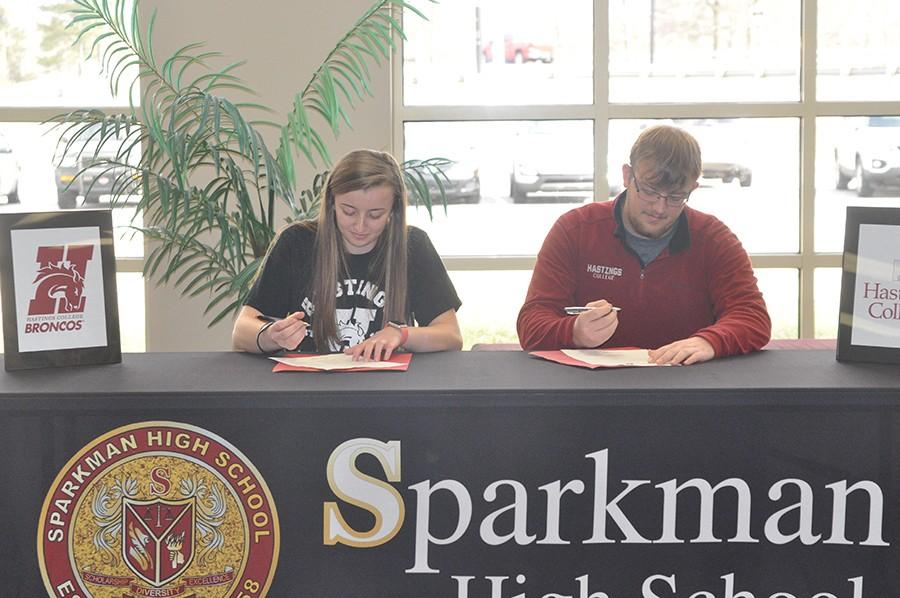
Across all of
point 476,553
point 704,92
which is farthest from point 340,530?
point 704,92

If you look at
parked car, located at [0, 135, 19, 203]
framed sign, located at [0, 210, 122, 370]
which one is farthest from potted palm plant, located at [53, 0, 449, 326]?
framed sign, located at [0, 210, 122, 370]

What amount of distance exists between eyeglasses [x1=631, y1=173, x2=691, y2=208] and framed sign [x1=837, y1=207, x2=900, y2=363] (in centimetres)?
38

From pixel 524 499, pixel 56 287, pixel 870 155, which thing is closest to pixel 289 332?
pixel 56 287

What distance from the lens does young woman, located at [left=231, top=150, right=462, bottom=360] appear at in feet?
7.37

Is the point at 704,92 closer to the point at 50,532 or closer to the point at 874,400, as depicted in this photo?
the point at 874,400

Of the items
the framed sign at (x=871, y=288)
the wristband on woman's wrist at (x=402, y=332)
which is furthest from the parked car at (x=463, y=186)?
the framed sign at (x=871, y=288)

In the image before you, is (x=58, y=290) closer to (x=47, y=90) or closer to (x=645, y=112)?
(x=47, y=90)

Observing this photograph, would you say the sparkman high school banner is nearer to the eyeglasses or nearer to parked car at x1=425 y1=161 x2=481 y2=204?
the eyeglasses

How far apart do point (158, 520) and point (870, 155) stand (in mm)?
3469

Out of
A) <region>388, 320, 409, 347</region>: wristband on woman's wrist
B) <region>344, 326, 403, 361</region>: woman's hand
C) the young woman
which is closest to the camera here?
<region>344, 326, 403, 361</region>: woman's hand

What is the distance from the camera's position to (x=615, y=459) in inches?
66.1

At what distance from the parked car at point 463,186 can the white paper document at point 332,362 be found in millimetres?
2105

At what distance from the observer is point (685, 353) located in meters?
1.96

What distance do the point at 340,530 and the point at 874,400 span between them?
0.94 meters
